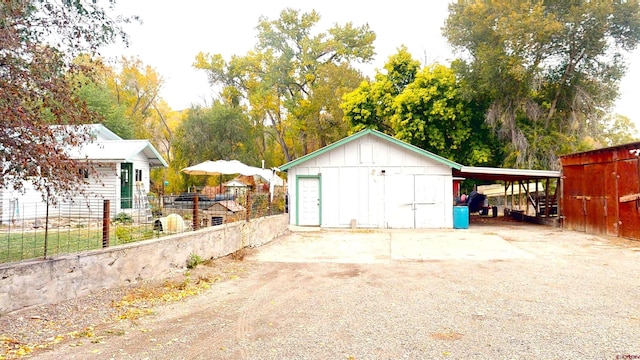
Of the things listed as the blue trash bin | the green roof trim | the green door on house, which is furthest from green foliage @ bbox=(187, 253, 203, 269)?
the blue trash bin

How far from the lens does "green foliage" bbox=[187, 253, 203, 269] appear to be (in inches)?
327

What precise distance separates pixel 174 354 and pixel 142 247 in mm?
3226

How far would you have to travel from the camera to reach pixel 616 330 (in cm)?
475

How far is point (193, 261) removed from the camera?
8.40 m

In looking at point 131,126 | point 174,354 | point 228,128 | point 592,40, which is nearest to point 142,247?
point 174,354

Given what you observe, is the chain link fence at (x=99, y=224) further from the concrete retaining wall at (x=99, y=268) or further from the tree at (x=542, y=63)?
the tree at (x=542, y=63)

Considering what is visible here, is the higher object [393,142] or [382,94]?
[382,94]

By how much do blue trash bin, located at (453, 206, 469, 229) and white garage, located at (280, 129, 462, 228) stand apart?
22cm

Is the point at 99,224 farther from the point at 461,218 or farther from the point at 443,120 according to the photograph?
the point at 443,120

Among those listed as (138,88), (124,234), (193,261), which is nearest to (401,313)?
(193,261)

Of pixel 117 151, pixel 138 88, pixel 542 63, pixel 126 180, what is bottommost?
pixel 126 180

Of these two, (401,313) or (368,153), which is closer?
(401,313)

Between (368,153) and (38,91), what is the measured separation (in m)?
13.0

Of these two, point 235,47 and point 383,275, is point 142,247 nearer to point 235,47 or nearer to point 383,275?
point 383,275
